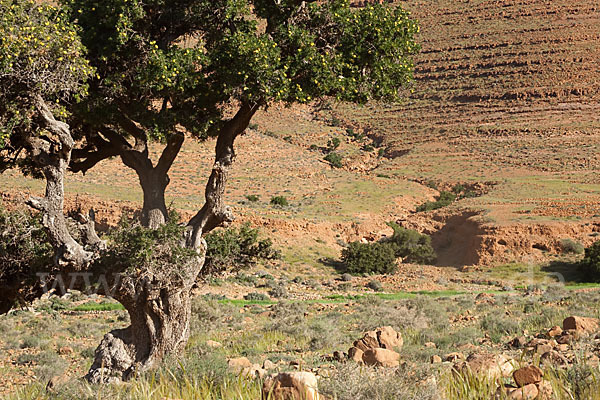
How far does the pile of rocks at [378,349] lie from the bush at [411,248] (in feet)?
92.3

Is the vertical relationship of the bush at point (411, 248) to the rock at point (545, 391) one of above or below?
below

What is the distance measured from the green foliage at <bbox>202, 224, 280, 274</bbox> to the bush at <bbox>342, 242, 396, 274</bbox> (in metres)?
22.3

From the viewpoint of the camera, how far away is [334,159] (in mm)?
65312

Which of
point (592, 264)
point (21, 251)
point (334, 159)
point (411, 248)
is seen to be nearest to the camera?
point (21, 251)

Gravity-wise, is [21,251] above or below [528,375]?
below

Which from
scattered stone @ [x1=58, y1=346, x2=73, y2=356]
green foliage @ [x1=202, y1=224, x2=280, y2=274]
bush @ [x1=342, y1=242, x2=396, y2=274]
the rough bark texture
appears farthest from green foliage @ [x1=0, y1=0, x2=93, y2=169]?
bush @ [x1=342, y1=242, x2=396, y2=274]

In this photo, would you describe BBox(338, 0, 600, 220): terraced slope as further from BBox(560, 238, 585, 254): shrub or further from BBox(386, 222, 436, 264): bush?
BBox(386, 222, 436, 264): bush

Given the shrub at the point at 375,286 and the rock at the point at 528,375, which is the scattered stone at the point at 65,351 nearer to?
the rock at the point at 528,375

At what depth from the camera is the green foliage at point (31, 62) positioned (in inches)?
305

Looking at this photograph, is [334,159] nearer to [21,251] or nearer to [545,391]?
[21,251]

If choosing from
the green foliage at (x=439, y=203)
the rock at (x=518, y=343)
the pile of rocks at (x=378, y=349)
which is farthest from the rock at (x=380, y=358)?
the green foliage at (x=439, y=203)

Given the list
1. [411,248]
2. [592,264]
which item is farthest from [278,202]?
[592,264]

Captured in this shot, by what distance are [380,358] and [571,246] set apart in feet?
103

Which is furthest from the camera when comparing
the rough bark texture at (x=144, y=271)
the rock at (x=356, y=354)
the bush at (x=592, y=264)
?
the bush at (x=592, y=264)
